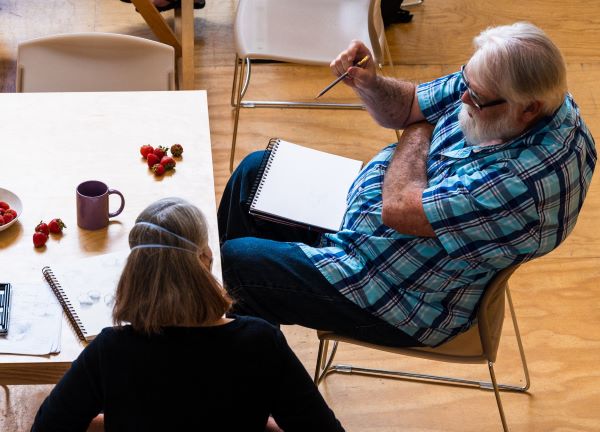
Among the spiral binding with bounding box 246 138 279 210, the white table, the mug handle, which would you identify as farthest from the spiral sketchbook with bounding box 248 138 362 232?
the mug handle

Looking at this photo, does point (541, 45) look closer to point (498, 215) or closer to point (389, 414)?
point (498, 215)

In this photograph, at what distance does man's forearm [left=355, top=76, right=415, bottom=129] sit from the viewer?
2.41m

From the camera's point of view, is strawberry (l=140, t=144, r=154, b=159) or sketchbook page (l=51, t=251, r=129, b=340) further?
strawberry (l=140, t=144, r=154, b=159)

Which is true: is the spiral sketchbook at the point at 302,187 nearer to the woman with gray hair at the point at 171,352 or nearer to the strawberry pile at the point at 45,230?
the strawberry pile at the point at 45,230

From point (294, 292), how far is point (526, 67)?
0.77 m

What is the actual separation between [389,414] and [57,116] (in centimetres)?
128

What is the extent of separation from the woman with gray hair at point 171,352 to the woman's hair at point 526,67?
80 centimetres

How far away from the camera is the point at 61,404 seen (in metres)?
1.59

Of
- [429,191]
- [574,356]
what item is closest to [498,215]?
[429,191]

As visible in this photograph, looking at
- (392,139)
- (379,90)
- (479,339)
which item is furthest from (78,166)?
(392,139)

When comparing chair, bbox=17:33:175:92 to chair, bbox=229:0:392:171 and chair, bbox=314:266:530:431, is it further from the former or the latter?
chair, bbox=314:266:530:431

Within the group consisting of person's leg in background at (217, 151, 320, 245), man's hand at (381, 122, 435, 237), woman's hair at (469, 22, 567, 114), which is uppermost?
woman's hair at (469, 22, 567, 114)

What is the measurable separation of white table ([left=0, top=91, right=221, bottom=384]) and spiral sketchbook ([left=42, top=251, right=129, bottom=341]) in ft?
0.08

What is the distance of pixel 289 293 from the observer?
219 cm
